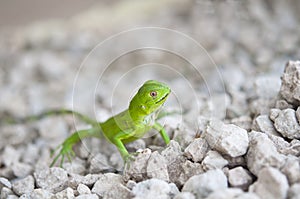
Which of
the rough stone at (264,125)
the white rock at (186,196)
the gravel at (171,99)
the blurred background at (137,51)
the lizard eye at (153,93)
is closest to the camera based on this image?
the white rock at (186,196)

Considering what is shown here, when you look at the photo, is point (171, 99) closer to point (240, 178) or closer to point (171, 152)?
point (171, 152)

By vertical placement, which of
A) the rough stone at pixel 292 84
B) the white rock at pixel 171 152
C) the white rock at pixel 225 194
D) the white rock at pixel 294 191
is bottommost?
the white rock at pixel 294 191

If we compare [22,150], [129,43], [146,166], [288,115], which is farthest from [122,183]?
[129,43]

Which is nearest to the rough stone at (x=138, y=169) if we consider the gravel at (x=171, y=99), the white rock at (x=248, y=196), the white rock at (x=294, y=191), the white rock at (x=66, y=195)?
the gravel at (x=171, y=99)

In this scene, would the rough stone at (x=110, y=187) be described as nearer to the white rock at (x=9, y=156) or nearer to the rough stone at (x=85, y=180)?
the rough stone at (x=85, y=180)

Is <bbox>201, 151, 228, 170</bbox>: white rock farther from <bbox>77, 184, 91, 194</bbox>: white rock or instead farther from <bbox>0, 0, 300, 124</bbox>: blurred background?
<bbox>0, 0, 300, 124</bbox>: blurred background

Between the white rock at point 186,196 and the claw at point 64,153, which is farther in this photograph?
the claw at point 64,153

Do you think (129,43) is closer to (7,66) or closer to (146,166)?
(7,66)
